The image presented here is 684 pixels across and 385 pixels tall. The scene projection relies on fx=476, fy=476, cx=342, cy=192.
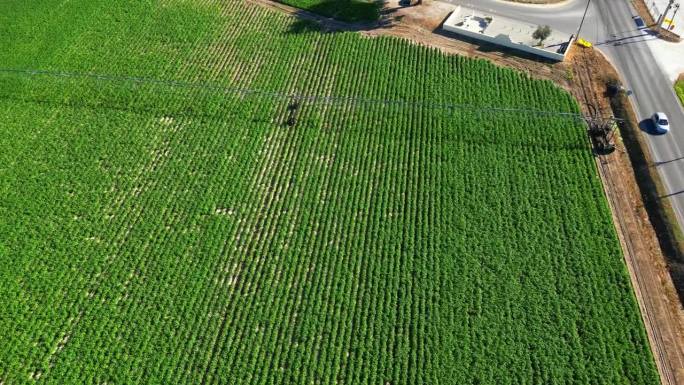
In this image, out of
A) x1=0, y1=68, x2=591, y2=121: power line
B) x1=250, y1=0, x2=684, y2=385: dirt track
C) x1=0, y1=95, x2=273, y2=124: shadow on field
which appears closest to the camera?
x1=250, y1=0, x2=684, y2=385: dirt track

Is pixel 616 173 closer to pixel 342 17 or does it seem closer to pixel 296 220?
pixel 296 220

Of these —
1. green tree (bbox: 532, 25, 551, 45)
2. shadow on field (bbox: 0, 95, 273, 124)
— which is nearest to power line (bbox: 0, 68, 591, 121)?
shadow on field (bbox: 0, 95, 273, 124)

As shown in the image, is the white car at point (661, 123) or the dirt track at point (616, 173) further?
the white car at point (661, 123)

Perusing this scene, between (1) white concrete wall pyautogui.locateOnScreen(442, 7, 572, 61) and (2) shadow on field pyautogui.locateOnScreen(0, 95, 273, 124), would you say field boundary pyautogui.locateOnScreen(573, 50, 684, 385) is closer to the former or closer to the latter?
(1) white concrete wall pyautogui.locateOnScreen(442, 7, 572, 61)

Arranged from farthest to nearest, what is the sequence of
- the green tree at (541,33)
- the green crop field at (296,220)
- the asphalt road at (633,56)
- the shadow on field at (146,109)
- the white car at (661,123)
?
the green tree at (541,33), the shadow on field at (146,109), the white car at (661,123), the asphalt road at (633,56), the green crop field at (296,220)

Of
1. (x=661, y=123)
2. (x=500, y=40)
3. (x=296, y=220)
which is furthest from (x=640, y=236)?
(x=296, y=220)

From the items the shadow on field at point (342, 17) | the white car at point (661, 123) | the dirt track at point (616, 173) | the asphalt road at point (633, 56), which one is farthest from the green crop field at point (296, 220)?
the white car at point (661, 123)

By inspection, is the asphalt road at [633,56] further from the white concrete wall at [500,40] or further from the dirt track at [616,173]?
the white concrete wall at [500,40]
